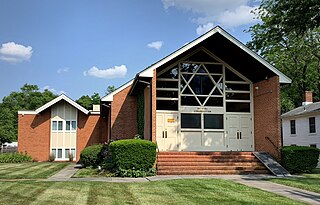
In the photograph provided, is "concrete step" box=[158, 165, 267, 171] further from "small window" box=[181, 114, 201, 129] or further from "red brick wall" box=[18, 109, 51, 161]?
"red brick wall" box=[18, 109, 51, 161]

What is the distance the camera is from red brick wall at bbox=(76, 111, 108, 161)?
26867 millimetres

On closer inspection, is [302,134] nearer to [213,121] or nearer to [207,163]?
[213,121]

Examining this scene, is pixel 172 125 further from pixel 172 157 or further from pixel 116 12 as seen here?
pixel 116 12

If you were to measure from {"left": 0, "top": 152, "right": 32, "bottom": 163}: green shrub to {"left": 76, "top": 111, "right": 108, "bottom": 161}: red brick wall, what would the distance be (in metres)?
3.74

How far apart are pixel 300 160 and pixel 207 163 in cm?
394

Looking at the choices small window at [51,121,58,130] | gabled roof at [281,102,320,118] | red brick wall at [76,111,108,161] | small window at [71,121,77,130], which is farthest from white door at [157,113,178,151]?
gabled roof at [281,102,320,118]

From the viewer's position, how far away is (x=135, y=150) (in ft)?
44.6

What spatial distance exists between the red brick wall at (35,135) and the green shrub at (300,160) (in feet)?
59.2

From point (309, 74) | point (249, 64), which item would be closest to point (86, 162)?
point (249, 64)

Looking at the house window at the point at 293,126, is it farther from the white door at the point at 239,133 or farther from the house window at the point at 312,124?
the white door at the point at 239,133

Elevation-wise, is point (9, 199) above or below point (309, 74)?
below

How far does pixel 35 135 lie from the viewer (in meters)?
26.2

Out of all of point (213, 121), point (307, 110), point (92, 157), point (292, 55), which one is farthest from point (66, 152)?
point (292, 55)

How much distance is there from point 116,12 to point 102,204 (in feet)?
35.2
